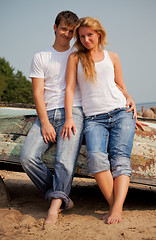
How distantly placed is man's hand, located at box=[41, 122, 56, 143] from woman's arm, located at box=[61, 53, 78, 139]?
13cm

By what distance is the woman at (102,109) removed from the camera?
2699 mm

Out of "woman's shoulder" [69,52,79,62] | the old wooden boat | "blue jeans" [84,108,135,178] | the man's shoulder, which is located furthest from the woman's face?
the old wooden boat

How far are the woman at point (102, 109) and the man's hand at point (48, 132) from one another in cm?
14

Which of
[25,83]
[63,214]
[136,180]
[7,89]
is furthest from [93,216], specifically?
[25,83]

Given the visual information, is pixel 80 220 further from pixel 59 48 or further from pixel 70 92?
pixel 59 48

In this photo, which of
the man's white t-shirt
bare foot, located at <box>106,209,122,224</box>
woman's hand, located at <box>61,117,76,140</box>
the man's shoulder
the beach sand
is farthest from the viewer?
the man's shoulder

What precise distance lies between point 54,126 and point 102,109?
1.86 feet

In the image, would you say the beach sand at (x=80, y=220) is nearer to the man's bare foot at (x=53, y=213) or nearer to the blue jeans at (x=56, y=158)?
the man's bare foot at (x=53, y=213)

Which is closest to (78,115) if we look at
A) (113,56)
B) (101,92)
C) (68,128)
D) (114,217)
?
(68,128)

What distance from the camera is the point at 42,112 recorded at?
304cm

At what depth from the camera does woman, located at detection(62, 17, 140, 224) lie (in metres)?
2.70

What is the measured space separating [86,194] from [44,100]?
176 cm

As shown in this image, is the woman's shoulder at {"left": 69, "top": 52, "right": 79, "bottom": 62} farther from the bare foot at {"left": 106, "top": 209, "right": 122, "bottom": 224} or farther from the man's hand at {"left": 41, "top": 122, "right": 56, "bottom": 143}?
the bare foot at {"left": 106, "top": 209, "right": 122, "bottom": 224}

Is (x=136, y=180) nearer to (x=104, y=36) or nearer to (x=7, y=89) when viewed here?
(x=104, y=36)
